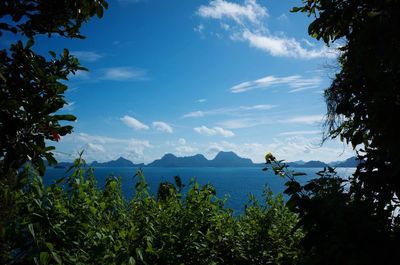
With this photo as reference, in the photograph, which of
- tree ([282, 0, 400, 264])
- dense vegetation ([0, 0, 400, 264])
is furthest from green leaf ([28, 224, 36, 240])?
tree ([282, 0, 400, 264])

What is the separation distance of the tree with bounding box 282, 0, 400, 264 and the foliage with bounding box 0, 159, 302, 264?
150 centimetres

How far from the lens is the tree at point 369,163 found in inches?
107

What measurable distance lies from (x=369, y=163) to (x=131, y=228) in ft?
9.07

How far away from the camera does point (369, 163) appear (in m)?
3.82

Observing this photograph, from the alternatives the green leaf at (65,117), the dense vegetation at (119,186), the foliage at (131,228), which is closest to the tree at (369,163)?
the dense vegetation at (119,186)

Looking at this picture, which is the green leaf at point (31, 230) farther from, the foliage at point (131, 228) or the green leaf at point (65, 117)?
the green leaf at point (65, 117)

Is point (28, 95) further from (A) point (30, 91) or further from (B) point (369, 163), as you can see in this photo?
(B) point (369, 163)

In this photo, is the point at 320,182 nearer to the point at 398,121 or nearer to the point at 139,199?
the point at 398,121

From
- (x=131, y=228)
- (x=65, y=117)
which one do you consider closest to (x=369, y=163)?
(x=131, y=228)

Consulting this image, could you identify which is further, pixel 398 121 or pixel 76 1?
pixel 76 1

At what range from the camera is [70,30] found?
356 centimetres

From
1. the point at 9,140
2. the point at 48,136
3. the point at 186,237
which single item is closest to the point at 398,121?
the point at 186,237

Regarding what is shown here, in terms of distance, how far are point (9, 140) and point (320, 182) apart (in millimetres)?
3239

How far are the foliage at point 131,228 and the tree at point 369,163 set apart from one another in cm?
150
